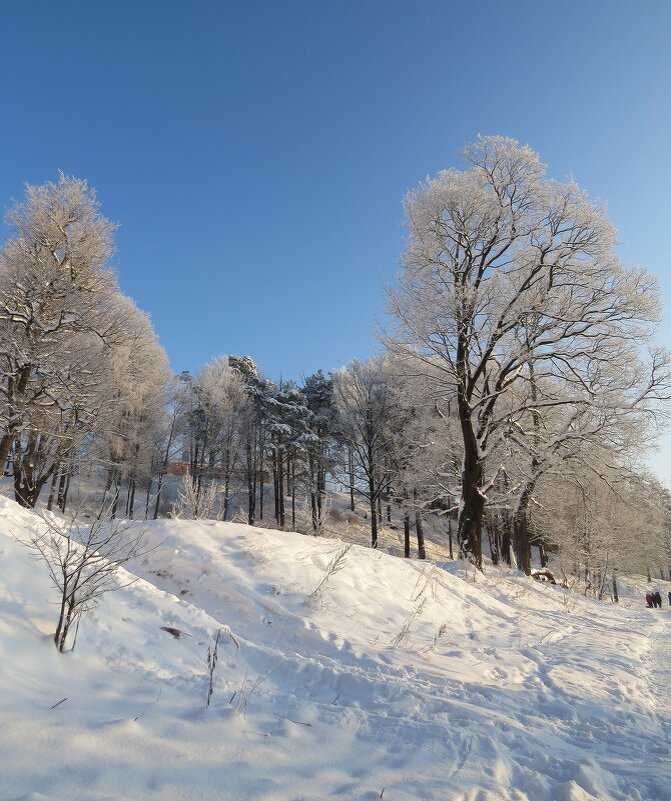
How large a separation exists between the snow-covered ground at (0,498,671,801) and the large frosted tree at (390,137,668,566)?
268 inches

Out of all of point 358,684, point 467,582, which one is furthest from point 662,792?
point 467,582

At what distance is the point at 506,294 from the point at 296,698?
11.3 meters

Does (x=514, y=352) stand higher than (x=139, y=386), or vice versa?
(x=139, y=386)

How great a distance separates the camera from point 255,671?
418cm

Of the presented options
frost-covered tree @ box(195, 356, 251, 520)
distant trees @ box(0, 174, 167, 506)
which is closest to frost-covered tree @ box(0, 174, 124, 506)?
distant trees @ box(0, 174, 167, 506)

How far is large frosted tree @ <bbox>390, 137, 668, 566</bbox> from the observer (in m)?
11.6

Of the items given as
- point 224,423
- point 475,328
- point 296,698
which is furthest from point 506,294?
point 224,423

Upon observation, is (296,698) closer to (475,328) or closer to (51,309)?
(475,328)

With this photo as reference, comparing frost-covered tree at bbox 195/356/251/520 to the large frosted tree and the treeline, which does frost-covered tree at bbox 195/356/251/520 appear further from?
the large frosted tree

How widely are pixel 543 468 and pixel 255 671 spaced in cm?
1123

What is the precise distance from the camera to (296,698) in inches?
143

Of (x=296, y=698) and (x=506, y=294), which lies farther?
(x=506, y=294)

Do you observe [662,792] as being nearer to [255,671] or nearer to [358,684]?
[358,684]

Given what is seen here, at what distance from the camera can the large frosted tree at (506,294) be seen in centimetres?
1156
